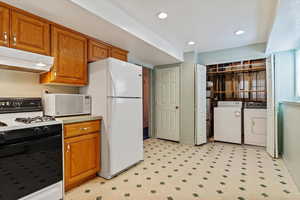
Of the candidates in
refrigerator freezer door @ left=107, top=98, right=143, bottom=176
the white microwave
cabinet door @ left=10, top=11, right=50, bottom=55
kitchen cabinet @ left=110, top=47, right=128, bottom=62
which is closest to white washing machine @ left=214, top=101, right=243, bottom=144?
Result: refrigerator freezer door @ left=107, top=98, right=143, bottom=176

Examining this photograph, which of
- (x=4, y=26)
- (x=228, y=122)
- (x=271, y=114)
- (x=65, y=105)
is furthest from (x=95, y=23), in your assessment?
(x=228, y=122)

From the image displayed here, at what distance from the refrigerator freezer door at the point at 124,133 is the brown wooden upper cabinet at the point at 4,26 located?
1.22 m

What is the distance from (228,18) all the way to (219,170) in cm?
232

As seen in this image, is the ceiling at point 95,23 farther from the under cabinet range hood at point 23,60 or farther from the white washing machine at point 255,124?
the white washing machine at point 255,124

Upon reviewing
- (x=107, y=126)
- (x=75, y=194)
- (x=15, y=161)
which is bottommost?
(x=75, y=194)

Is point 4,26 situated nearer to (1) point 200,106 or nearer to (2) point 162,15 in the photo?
(2) point 162,15

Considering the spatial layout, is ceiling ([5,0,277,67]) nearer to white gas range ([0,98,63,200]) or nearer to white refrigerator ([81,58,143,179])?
white refrigerator ([81,58,143,179])

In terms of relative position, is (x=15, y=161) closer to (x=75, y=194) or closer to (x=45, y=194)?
(x=45, y=194)

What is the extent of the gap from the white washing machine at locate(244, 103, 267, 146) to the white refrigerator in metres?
2.91

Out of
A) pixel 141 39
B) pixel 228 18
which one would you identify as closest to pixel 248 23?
pixel 228 18

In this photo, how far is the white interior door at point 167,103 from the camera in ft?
13.5

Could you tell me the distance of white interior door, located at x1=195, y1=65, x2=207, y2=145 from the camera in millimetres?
3779

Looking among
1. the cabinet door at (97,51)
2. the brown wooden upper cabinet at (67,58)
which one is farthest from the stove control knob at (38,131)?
the cabinet door at (97,51)

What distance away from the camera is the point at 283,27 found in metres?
2.10
